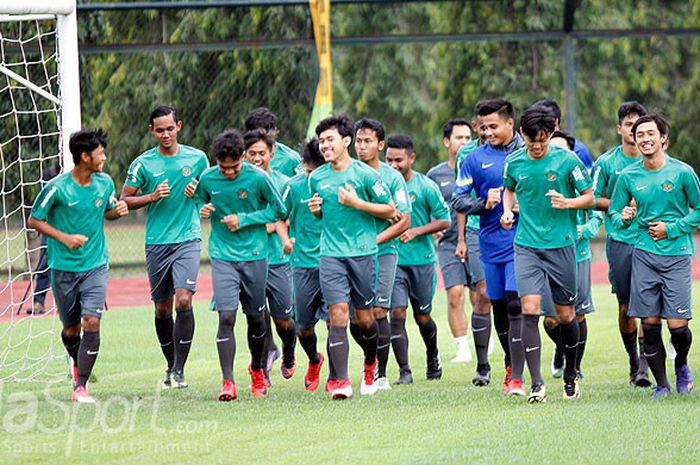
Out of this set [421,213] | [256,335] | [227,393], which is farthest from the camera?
[421,213]

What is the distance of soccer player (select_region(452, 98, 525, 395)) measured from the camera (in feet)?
31.5

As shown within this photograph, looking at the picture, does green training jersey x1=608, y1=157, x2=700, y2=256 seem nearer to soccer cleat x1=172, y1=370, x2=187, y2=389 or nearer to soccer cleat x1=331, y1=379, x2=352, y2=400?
soccer cleat x1=331, y1=379, x2=352, y2=400

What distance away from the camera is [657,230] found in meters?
8.84

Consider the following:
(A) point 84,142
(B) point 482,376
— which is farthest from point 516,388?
(A) point 84,142

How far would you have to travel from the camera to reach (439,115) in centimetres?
2912

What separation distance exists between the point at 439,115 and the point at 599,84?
3.78m

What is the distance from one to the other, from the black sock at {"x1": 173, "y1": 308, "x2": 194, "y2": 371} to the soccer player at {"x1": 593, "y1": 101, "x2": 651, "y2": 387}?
10.6 feet

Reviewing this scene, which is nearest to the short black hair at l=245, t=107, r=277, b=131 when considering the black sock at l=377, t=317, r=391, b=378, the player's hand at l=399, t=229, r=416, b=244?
the player's hand at l=399, t=229, r=416, b=244

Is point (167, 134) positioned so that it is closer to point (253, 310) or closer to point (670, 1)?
point (253, 310)

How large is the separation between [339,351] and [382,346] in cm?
80

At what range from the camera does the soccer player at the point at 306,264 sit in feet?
33.3

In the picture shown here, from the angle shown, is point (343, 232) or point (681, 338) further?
point (343, 232)

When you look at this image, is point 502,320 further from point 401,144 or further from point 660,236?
point 401,144

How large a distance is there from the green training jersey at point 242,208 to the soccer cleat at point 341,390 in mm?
1135
